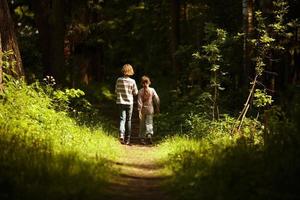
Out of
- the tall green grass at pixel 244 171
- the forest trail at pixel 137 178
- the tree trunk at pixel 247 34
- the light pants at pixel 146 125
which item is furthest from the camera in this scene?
the tree trunk at pixel 247 34

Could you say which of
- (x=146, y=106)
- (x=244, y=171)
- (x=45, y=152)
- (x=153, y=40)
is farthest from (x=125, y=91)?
(x=153, y=40)

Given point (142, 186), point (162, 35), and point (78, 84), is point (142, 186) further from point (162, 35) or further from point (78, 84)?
point (162, 35)

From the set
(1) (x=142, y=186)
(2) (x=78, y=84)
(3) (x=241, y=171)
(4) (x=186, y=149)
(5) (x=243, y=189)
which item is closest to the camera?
(5) (x=243, y=189)

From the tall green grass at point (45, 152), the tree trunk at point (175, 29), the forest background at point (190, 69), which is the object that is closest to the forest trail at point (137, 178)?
the tall green grass at point (45, 152)

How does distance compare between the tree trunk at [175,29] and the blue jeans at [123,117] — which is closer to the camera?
the blue jeans at [123,117]

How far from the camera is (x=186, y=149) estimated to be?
1170cm

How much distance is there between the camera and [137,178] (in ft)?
33.2

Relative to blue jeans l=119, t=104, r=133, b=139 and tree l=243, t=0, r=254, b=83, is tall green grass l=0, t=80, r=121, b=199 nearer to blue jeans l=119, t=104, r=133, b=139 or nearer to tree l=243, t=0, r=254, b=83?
blue jeans l=119, t=104, r=133, b=139

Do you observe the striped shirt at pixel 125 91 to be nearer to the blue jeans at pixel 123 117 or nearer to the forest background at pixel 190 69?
the blue jeans at pixel 123 117

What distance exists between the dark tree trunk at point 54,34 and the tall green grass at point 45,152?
5.85m

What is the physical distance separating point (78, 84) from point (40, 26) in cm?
994

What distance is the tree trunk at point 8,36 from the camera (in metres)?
14.0

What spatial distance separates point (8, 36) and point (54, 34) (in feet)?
20.1

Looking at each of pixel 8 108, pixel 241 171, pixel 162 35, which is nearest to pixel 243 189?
pixel 241 171
